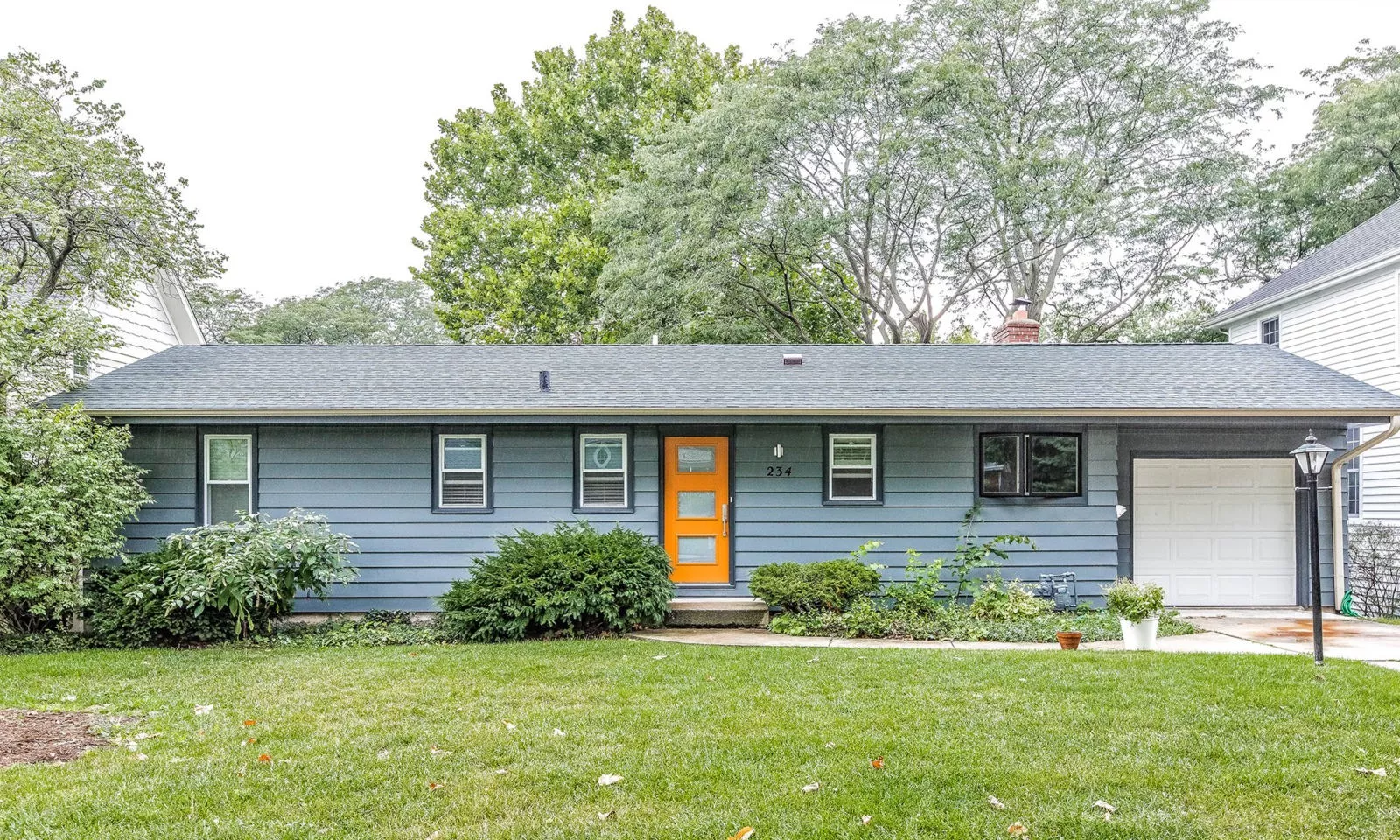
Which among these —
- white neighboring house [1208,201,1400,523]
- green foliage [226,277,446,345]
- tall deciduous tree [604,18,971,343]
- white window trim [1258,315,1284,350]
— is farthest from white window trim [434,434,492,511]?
green foliage [226,277,446,345]

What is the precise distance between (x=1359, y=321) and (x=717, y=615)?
33.4 ft

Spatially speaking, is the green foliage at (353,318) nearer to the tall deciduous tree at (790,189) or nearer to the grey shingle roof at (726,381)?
the tall deciduous tree at (790,189)

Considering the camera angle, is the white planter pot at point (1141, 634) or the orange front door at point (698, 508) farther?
the orange front door at point (698, 508)

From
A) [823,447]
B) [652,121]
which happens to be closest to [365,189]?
[652,121]

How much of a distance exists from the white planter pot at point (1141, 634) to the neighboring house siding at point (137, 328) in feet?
35.9

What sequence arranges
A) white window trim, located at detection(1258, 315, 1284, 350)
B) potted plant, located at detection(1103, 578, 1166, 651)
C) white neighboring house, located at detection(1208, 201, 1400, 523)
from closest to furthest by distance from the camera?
potted plant, located at detection(1103, 578, 1166, 651) → white neighboring house, located at detection(1208, 201, 1400, 523) → white window trim, located at detection(1258, 315, 1284, 350)

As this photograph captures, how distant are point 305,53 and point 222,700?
13.2 meters

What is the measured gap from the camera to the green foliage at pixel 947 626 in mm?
7953

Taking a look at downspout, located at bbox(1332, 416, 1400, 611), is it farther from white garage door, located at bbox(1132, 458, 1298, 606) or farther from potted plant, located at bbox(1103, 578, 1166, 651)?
potted plant, located at bbox(1103, 578, 1166, 651)

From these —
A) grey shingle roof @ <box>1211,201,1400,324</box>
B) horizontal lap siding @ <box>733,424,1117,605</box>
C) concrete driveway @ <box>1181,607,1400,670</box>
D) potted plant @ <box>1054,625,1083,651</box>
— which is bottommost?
concrete driveway @ <box>1181,607,1400,670</box>

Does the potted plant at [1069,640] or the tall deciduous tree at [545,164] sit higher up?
the tall deciduous tree at [545,164]

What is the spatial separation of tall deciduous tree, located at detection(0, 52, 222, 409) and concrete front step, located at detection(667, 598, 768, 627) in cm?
665

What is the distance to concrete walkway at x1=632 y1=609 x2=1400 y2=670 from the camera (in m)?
7.19

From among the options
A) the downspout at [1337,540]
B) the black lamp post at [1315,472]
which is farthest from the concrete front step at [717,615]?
the downspout at [1337,540]
